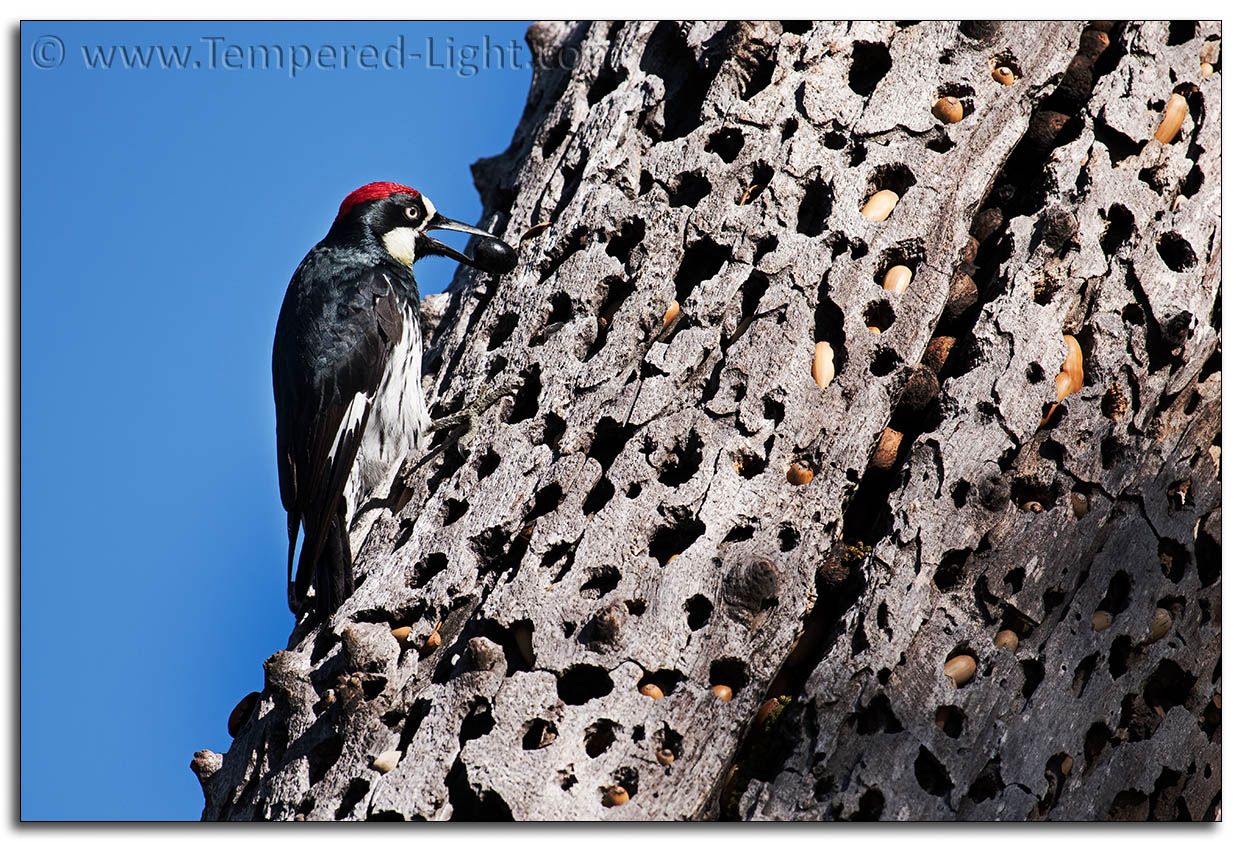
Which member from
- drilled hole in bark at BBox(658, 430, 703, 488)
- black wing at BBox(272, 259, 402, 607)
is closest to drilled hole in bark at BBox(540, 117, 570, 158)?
black wing at BBox(272, 259, 402, 607)

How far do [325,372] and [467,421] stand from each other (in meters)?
0.57

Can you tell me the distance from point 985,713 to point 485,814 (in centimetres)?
93

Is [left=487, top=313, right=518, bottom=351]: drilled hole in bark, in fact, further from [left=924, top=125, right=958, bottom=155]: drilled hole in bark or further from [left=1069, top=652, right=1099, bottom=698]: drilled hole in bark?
[left=1069, top=652, right=1099, bottom=698]: drilled hole in bark

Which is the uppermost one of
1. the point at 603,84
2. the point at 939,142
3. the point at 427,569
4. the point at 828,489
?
the point at 603,84

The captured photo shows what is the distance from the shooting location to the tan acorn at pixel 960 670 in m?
2.06

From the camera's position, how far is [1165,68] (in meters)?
2.74

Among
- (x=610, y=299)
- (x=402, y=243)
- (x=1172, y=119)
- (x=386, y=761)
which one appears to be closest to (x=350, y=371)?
(x=402, y=243)

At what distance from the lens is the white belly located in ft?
9.48

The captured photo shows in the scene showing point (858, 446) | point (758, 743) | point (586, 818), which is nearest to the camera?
point (586, 818)

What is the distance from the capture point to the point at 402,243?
3463 mm

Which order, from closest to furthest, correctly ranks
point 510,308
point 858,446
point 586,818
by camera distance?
1. point 586,818
2. point 858,446
3. point 510,308

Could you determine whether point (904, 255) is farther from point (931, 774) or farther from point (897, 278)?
point (931, 774)

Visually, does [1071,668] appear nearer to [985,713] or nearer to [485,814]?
[985,713]

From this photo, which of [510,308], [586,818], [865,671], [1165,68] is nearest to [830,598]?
[865,671]
